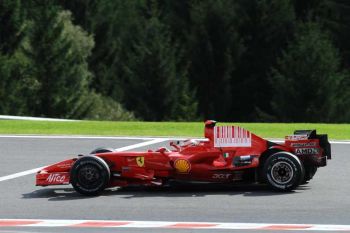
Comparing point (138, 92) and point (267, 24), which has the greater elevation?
point (267, 24)

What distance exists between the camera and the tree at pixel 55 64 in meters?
57.4

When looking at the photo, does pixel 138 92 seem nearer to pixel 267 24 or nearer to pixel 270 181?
pixel 267 24

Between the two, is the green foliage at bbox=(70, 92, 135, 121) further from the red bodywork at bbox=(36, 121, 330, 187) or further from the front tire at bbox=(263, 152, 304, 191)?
the front tire at bbox=(263, 152, 304, 191)

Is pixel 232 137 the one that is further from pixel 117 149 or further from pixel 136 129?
pixel 136 129

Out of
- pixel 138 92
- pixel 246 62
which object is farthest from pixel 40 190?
pixel 246 62

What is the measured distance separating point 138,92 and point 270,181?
51.8 m

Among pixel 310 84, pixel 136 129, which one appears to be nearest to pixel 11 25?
→ pixel 310 84

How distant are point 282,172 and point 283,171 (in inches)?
0.8

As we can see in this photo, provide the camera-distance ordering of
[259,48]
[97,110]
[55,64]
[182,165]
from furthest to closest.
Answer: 1. [259,48]
2. [97,110]
3. [55,64]
4. [182,165]

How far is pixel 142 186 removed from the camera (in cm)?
1219

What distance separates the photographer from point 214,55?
67.6m

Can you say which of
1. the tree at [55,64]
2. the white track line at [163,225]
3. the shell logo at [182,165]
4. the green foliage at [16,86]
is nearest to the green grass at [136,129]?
the shell logo at [182,165]

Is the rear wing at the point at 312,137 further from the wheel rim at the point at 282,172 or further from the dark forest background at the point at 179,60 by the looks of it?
the dark forest background at the point at 179,60

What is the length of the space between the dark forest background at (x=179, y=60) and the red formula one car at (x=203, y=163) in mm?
44074
